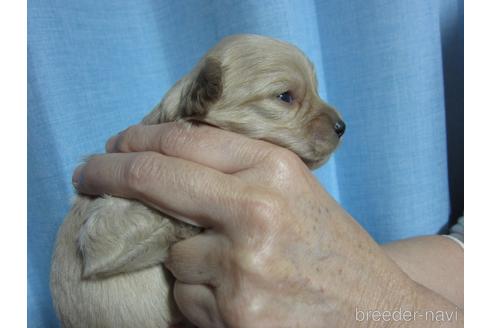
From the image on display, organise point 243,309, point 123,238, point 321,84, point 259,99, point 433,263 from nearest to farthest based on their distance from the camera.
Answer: point 243,309, point 123,238, point 259,99, point 433,263, point 321,84

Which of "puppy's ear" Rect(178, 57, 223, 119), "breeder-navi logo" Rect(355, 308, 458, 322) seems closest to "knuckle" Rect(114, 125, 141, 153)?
"puppy's ear" Rect(178, 57, 223, 119)

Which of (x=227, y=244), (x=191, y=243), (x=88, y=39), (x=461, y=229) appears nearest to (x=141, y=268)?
(x=191, y=243)

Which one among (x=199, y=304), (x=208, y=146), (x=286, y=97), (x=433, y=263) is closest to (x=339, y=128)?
(x=286, y=97)

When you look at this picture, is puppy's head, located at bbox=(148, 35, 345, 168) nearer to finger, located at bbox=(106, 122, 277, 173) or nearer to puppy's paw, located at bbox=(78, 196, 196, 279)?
finger, located at bbox=(106, 122, 277, 173)

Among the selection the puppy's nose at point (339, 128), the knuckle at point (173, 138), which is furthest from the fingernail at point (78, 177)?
the puppy's nose at point (339, 128)

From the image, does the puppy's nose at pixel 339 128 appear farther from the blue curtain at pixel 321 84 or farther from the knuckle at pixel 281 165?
the blue curtain at pixel 321 84

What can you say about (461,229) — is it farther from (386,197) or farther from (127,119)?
(127,119)

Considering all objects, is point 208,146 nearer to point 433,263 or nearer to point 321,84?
point 321,84
